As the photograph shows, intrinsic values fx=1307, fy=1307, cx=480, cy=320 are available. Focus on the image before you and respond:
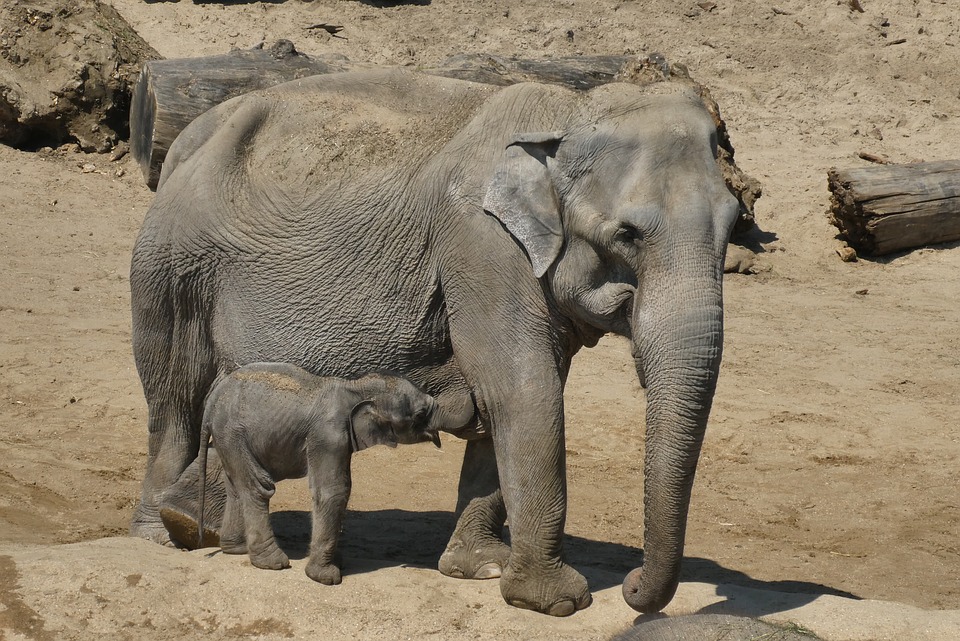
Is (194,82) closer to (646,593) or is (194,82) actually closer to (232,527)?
(232,527)

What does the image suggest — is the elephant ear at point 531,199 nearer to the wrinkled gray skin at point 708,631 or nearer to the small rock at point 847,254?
the wrinkled gray skin at point 708,631

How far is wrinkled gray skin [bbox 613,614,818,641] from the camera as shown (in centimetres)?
438

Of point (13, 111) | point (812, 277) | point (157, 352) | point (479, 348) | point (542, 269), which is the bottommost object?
point (812, 277)

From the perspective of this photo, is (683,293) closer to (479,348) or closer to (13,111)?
(479,348)

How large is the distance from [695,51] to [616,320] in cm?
1248

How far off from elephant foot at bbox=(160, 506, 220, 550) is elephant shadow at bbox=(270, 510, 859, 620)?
380mm

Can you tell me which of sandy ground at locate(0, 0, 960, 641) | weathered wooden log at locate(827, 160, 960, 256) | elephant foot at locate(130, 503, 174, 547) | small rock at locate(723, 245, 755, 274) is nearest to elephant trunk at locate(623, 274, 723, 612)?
sandy ground at locate(0, 0, 960, 641)

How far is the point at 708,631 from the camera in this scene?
4.39 m

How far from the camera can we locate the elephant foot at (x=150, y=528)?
6.68 meters

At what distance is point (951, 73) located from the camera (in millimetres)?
17141

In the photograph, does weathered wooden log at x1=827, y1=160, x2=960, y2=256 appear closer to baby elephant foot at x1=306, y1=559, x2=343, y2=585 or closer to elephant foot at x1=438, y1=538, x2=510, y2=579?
elephant foot at x1=438, y1=538, x2=510, y2=579

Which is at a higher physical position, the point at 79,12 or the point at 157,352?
the point at 157,352

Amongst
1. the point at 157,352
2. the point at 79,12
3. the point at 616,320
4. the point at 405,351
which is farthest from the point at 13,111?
the point at 616,320

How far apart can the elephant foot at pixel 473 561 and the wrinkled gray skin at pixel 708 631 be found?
1631 mm
